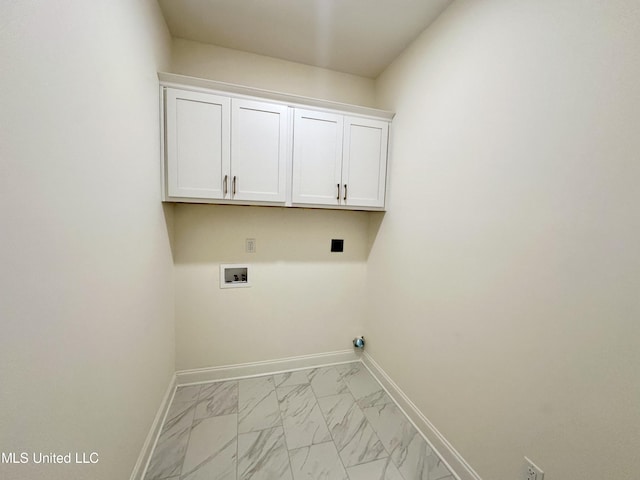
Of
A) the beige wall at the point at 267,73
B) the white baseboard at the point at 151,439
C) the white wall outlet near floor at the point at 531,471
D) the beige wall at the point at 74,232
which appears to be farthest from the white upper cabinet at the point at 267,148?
the white wall outlet near floor at the point at 531,471

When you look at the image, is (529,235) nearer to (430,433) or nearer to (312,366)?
(430,433)

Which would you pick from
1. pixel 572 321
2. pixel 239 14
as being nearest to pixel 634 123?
pixel 572 321

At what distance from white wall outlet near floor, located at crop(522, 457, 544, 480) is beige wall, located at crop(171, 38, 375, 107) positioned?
2589 millimetres

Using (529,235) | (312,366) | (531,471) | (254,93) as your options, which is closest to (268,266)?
(312,366)

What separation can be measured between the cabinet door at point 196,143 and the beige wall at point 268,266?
1.09 ft

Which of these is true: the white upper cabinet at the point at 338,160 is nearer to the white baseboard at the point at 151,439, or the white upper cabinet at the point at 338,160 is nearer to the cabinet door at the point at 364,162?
the cabinet door at the point at 364,162

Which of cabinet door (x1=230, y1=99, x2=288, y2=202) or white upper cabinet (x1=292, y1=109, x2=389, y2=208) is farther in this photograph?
white upper cabinet (x1=292, y1=109, x2=389, y2=208)

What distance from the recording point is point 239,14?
158 centimetres

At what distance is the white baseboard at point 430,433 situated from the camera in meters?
1.33

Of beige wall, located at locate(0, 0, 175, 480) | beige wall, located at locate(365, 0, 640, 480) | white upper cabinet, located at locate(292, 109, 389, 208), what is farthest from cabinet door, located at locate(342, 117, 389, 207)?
beige wall, located at locate(0, 0, 175, 480)

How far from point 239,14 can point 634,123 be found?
2047mm

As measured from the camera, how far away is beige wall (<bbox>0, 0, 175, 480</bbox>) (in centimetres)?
56

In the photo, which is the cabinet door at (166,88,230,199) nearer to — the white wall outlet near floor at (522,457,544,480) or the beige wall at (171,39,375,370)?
the beige wall at (171,39,375,370)

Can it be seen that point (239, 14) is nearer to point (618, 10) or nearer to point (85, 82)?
point (85, 82)
